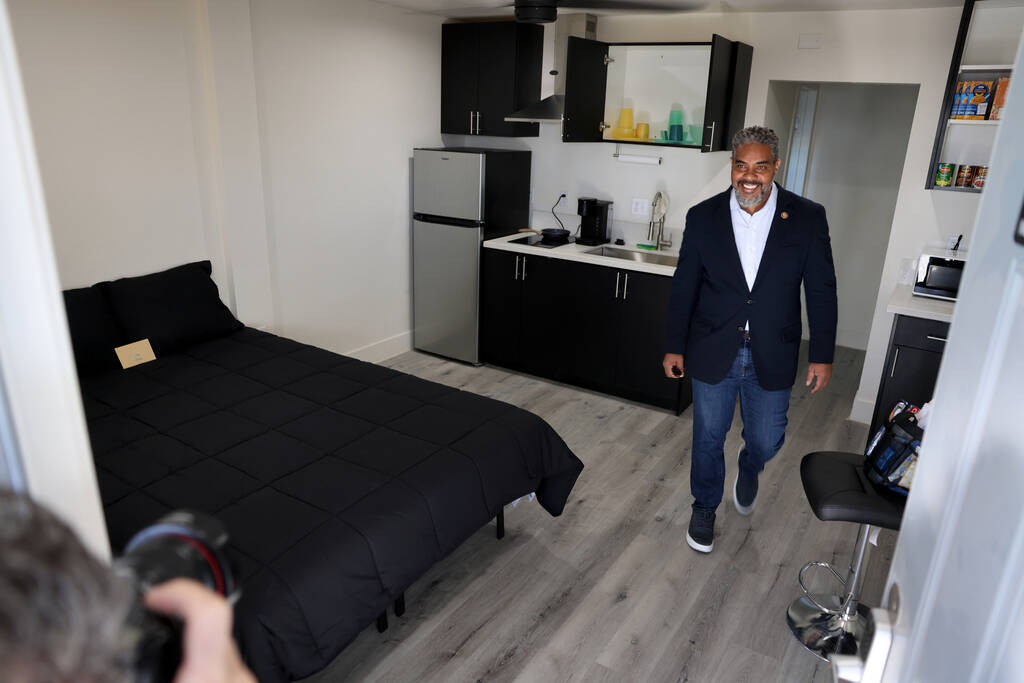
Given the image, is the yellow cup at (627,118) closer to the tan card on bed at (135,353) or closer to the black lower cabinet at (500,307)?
the black lower cabinet at (500,307)

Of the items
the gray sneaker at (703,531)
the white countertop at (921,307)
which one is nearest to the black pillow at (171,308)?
the gray sneaker at (703,531)

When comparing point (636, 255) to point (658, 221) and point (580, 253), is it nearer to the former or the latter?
point (658, 221)

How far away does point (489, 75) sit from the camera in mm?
4762

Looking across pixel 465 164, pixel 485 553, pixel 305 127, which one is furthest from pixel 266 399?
pixel 465 164

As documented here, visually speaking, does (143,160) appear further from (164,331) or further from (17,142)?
(17,142)

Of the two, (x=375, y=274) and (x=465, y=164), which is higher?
(x=465, y=164)

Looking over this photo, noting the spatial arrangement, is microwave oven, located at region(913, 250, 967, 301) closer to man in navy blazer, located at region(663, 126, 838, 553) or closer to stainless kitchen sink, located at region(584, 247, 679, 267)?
Answer: man in navy blazer, located at region(663, 126, 838, 553)

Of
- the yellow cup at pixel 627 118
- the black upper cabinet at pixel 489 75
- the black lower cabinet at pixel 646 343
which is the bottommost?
the black lower cabinet at pixel 646 343

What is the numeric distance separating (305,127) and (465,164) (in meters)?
1.05

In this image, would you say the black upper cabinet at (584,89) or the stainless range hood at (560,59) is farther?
the stainless range hood at (560,59)

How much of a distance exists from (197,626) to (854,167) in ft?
19.0

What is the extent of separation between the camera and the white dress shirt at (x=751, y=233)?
8.46 feet

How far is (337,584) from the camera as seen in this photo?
194cm

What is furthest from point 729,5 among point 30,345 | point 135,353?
point 30,345
